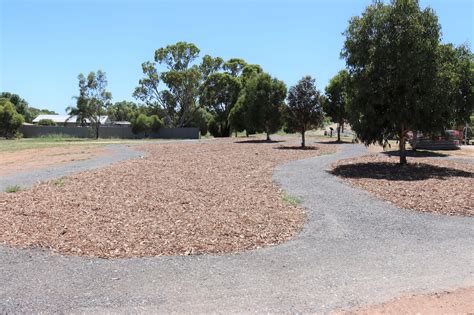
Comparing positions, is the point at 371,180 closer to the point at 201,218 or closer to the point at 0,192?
the point at 201,218

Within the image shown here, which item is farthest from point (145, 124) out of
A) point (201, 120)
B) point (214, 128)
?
point (214, 128)

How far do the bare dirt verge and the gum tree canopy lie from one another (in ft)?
46.8

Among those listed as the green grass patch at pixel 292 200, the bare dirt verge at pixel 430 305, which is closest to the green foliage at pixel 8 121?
the green grass patch at pixel 292 200

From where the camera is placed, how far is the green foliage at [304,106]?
3647 centimetres

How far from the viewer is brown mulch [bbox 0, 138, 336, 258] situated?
24.6ft

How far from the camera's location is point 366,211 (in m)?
10.4

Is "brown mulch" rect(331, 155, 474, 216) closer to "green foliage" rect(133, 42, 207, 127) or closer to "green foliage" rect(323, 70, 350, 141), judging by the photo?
"green foliage" rect(323, 70, 350, 141)

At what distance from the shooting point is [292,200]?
38.0 ft

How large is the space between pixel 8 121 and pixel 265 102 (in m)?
46.4

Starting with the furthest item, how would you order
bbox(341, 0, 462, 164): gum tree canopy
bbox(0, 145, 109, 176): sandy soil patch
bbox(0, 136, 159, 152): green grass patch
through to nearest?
bbox(0, 136, 159, 152): green grass patch < bbox(0, 145, 109, 176): sandy soil patch < bbox(341, 0, 462, 164): gum tree canopy

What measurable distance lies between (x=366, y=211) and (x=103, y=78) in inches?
2578

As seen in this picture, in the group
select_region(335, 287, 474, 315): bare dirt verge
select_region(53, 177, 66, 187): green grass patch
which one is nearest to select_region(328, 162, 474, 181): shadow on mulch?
select_region(53, 177, 66, 187): green grass patch

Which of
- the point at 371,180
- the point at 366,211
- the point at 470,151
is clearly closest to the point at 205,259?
the point at 366,211

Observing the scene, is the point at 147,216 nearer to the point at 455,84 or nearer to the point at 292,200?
the point at 292,200
